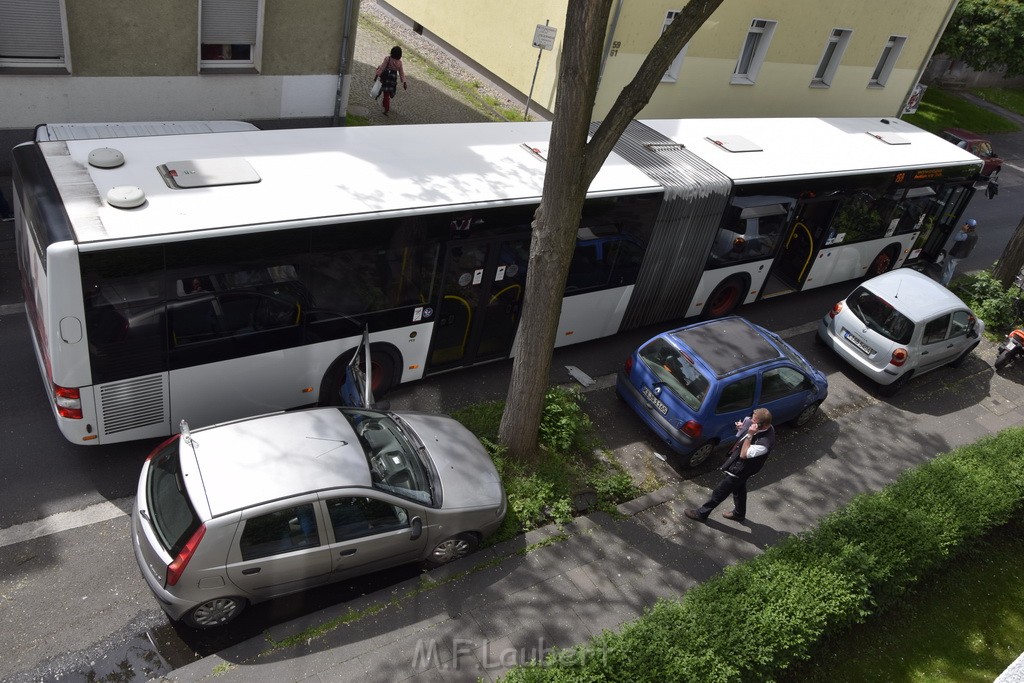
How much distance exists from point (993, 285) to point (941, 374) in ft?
10.6

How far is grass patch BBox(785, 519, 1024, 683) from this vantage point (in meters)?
7.83

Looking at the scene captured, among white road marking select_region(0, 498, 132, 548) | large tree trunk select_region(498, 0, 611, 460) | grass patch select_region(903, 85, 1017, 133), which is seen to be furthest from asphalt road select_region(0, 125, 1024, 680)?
grass patch select_region(903, 85, 1017, 133)

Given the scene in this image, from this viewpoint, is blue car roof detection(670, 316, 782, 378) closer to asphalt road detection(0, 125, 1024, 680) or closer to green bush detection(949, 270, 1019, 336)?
asphalt road detection(0, 125, 1024, 680)

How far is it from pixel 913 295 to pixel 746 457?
569 cm

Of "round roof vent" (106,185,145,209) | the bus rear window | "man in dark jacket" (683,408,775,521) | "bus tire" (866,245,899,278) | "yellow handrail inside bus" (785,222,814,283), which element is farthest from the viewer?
"bus tire" (866,245,899,278)

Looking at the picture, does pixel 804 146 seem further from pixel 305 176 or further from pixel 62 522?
pixel 62 522

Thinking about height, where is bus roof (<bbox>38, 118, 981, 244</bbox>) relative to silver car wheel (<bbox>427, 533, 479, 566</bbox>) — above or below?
above

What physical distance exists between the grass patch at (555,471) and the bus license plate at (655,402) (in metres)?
0.82

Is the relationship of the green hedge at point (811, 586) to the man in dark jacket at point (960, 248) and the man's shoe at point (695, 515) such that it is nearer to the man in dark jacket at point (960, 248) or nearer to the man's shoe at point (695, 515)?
the man's shoe at point (695, 515)

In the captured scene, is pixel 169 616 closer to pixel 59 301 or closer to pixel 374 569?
pixel 374 569

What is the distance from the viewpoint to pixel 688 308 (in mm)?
12750

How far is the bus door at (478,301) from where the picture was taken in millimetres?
9633

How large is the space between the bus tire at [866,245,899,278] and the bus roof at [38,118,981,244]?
338 centimetres

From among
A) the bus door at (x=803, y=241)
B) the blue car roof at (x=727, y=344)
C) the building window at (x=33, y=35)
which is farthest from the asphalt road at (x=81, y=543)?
the bus door at (x=803, y=241)
